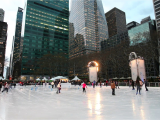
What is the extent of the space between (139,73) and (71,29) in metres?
160

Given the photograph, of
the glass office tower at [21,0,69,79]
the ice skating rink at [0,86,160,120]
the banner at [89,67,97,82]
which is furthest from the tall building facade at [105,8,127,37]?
the ice skating rink at [0,86,160,120]

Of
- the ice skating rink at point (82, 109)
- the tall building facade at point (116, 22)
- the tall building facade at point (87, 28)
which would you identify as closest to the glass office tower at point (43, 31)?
the tall building facade at point (87, 28)

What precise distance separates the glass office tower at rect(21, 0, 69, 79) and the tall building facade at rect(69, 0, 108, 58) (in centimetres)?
4291

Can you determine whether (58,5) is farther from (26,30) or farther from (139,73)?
(139,73)

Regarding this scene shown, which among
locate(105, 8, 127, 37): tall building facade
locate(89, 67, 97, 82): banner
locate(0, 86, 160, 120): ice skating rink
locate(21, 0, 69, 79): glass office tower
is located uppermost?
locate(105, 8, 127, 37): tall building facade

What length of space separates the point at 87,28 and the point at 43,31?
229ft

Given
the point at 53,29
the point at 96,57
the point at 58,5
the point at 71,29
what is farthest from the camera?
the point at 71,29

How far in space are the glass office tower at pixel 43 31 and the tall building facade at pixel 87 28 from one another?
42913mm

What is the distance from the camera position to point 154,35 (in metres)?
32.3

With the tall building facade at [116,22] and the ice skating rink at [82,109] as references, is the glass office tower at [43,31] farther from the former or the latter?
the tall building facade at [116,22]

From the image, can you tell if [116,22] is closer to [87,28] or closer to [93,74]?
[87,28]

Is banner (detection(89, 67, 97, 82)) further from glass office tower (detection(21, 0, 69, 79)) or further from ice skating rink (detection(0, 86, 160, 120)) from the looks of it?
glass office tower (detection(21, 0, 69, 79))

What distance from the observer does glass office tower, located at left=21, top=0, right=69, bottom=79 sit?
8300 centimetres

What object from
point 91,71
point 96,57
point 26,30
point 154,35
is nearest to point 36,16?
point 26,30
